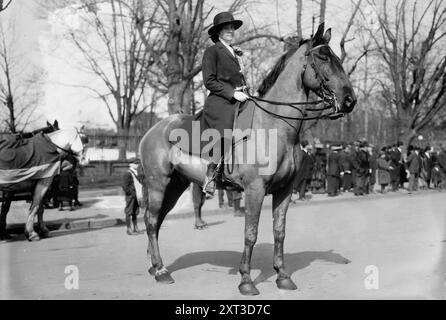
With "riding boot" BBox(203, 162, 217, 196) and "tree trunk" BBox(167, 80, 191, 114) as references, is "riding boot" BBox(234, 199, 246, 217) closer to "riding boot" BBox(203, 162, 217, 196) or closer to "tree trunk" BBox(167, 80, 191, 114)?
"tree trunk" BBox(167, 80, 191, 114)

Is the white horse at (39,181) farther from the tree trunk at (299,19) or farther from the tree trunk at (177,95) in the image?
the tree trunk at (299,19)

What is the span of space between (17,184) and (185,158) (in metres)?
4.95

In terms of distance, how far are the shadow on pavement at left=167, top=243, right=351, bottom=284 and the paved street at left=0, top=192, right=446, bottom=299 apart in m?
0.02

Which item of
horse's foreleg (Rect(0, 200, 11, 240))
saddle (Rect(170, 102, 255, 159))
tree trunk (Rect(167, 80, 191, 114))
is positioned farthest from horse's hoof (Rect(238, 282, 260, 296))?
tree trunk (Rect(167, 80, 191, 114))

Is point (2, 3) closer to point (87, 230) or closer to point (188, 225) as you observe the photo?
point (87, 230)

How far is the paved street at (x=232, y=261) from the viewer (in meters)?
6.45

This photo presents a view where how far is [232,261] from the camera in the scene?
8.39 meters

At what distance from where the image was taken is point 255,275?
24.3 feet

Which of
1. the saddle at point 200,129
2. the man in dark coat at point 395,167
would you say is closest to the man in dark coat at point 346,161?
the man in dark coat at point 395,167

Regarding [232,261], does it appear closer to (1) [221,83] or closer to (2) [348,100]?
(1) [221,83]

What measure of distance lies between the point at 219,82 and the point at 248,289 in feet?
8.53

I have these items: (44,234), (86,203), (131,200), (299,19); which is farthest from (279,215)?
(299,19)

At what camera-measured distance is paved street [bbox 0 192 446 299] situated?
6.45 m

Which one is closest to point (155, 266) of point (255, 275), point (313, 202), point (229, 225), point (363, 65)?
point (255, 275)
